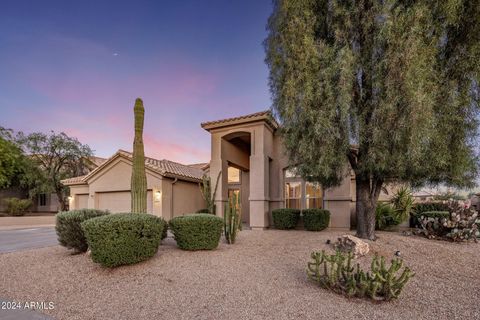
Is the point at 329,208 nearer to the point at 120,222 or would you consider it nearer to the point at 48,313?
the point at 120,222

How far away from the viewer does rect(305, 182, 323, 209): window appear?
13.1 meters

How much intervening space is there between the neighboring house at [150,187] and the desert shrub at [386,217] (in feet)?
35.2

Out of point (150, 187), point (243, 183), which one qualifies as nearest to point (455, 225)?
point (243, 183)

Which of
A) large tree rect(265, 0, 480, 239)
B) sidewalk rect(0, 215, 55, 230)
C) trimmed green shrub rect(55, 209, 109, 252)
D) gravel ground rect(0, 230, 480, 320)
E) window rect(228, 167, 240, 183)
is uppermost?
large tree rect(265, 0, 480, 239)

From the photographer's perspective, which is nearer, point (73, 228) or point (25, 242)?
point (73, 228)

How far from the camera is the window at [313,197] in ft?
43.0

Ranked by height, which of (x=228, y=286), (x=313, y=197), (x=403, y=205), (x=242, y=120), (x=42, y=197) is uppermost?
(x=242, y=120)

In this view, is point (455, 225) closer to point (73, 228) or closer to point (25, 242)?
point (73, 228)

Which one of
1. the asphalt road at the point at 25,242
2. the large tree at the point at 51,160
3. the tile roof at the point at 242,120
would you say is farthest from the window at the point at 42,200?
the tile roof at the point at 242,120

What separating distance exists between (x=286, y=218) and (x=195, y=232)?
6.17 meters

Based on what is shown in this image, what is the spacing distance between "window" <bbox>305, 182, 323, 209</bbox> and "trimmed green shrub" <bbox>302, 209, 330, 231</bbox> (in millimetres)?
1429

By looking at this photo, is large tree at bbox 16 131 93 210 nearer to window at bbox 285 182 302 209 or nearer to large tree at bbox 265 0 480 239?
window at bbox 285 182 302 209

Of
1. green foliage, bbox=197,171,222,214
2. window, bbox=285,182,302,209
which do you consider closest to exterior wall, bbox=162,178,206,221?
green foliage, bbox=197,171,222,214

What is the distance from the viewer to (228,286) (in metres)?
4.89
